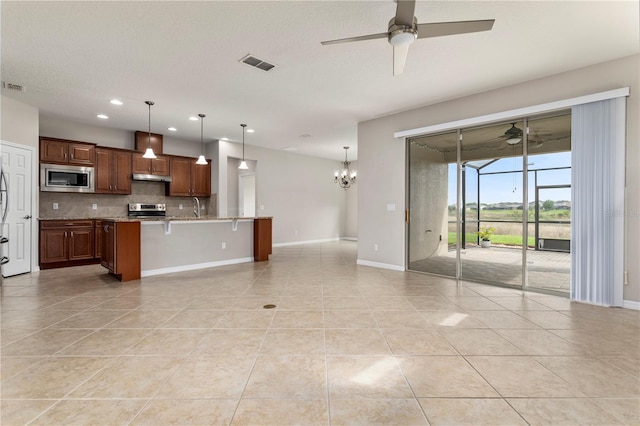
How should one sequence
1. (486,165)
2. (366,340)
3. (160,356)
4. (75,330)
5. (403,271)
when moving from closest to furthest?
(160,356) < (366,340) < (75,330) < (486,165) < (403,271)

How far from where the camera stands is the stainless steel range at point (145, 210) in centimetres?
680

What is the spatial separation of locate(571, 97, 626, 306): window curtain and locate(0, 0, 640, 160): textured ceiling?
74cm

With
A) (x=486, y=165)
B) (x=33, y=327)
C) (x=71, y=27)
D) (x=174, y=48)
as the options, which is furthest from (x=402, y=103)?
(x=33, y=327)

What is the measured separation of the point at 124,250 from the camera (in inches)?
180

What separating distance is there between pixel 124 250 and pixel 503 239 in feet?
19.6

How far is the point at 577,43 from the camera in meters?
3.10

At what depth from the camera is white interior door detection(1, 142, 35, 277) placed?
4.69m

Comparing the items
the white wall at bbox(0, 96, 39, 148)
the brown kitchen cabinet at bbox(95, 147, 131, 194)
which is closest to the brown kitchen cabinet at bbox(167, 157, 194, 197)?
the brown kitchen cabinet at bbox(95, 147, 131, 194)

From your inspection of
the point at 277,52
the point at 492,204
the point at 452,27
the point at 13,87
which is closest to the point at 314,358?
the point at 452,27

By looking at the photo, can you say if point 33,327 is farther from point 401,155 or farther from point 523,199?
point 523,199

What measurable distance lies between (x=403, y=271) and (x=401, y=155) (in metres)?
2.17

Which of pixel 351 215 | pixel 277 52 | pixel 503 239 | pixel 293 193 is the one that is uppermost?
pixel 277 52

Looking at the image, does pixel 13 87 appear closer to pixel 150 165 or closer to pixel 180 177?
pixel 150 165

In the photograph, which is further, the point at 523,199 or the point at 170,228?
the point at 170,228
